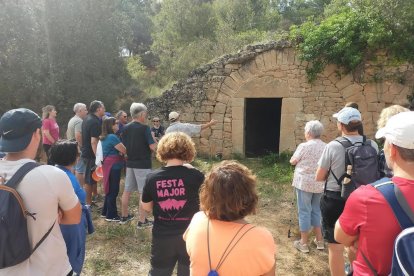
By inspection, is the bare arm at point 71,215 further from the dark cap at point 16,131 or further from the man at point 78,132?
the man at point 78,132

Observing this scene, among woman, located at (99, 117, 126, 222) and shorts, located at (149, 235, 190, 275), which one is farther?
woman, located at (99, 117, 126, 222)

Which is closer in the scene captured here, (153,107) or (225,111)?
(225,111)

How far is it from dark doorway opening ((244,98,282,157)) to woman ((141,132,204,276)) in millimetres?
8043

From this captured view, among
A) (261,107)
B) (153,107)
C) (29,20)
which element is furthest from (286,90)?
(29,20)

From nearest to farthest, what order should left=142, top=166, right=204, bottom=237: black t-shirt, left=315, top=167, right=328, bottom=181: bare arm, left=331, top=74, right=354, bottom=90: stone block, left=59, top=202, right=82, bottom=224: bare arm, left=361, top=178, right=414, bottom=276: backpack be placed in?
left=361, top=178, right=414, bottom=276: backpack, left=59, top=202, right=82, bottom=224: bare arm, left=142, top=166, right=204, bottom=237: black t-shirt, left=315, top=167, right=328, bottom=181: bare arm, left=331, top=74, right=354, bottom=90: stone block

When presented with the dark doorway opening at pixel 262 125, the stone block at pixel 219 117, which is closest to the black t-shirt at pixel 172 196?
the stone block at pixel 219 117

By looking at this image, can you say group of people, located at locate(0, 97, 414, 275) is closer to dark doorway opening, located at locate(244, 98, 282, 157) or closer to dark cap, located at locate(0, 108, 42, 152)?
dark cap, located at locate(0, 108, 42, 152)

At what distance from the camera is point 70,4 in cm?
1133

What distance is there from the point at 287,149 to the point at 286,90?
5.05ft

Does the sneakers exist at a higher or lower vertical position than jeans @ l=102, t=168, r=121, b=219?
lower

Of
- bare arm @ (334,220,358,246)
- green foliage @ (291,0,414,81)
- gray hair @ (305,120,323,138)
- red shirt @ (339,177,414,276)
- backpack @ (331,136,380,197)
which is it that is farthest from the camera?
green foliage @ (291,0,414,81)

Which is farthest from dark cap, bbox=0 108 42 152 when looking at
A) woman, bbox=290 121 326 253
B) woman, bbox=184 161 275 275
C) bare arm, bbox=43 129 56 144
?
bare arm, bbox=43 129 56 144

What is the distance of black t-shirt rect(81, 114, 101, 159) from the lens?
520 centimetres

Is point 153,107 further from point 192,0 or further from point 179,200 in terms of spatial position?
point 192,0
